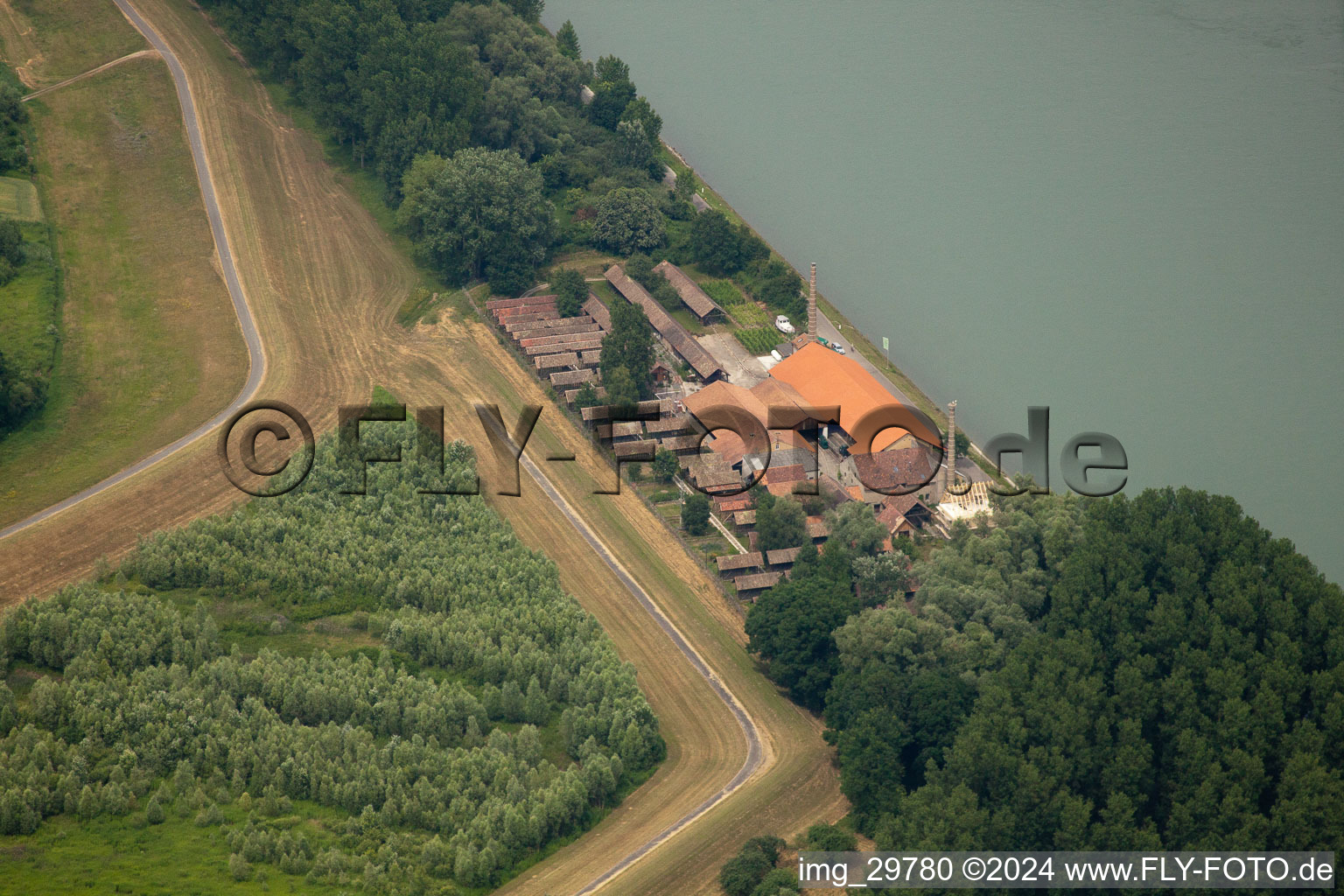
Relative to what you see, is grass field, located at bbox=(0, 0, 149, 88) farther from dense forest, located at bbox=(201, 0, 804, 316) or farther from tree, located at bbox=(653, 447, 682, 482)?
tree, located at bbox=(653, 447, 682, 482)

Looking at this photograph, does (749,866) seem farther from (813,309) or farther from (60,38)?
(60,38)

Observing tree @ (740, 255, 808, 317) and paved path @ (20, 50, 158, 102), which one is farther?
paved path @ (20, 50, 158, 102)

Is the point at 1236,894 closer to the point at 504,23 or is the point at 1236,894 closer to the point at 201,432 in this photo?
the point at 201,432

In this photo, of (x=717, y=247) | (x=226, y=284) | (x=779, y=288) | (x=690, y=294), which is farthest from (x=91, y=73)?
(x=779, y=288)

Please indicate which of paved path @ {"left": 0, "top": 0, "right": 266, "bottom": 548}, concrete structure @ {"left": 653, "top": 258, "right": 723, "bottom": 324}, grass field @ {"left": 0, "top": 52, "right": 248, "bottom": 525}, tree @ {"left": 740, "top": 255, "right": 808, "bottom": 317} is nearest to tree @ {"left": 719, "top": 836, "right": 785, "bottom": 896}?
paved path @ {"left": 0, "top": 0, "right": 266, "bottom": 548}

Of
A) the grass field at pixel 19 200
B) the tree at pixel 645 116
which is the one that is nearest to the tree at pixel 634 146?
the tree at pixel 645 116

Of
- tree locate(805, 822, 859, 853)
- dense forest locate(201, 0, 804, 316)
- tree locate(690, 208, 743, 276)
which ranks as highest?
dense forest locate(201, 0, 804, 316)
